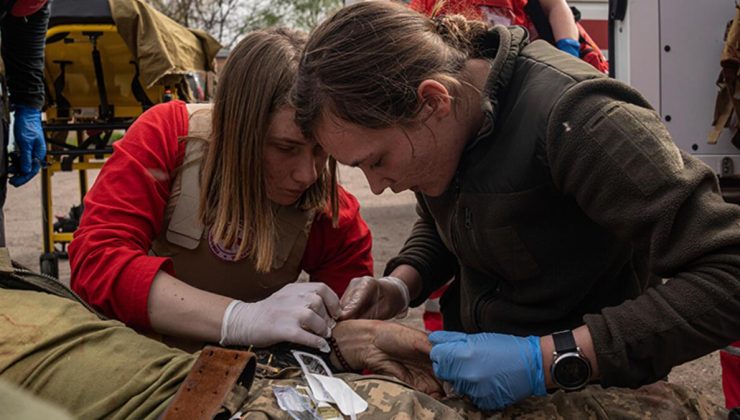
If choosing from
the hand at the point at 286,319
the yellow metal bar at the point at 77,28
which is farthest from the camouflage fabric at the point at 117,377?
the yellow metal bar at the point at 77,28

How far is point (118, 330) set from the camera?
182 cm

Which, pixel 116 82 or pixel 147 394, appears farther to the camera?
pixel 116 82

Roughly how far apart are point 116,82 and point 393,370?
4690 millimetres

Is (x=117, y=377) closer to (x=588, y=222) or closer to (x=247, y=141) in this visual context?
(x=247, y=141)

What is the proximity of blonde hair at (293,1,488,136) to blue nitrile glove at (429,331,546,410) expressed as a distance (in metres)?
0.50

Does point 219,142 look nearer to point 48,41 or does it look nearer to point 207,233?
point 207,233

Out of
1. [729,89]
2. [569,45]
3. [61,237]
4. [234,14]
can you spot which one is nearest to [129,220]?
[569,45]

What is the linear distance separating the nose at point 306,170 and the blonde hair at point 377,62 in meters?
0.44

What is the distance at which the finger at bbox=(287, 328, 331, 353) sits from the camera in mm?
2172

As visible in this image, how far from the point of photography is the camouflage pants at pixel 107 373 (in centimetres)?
164

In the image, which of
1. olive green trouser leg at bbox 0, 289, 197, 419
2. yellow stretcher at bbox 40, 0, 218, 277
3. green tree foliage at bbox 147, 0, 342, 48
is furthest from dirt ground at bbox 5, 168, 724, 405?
green tree foliage at bbox 147, 0, 342, 48

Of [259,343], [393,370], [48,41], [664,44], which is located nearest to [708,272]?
[393,370]

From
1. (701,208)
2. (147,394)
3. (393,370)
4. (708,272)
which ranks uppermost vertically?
(701,208)

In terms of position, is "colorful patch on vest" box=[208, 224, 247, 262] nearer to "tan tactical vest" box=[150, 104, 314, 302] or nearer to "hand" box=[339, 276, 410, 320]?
"tan tactical vest" box=[150, 104, 314, 302]
